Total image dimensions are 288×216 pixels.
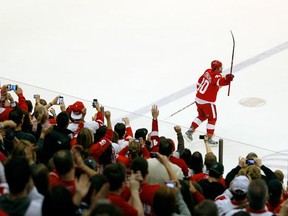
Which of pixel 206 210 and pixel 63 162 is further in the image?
pixel 63 162

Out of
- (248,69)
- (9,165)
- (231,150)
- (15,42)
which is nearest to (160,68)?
(248,69)

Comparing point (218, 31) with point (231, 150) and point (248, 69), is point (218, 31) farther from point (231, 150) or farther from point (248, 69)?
point (231, 150)

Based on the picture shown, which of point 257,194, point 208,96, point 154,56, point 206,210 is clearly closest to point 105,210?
point 206,210

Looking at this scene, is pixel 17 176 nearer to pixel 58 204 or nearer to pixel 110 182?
pixel 58 204

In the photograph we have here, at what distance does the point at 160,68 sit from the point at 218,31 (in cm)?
171

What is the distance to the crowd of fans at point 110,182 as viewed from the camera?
9.84 feet

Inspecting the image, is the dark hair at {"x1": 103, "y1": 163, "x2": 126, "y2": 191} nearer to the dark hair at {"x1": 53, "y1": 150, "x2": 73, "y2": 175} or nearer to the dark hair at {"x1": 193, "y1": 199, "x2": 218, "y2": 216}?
the dark hair at {"x1": 53, "y1": 150, "x2": 73, "y2": 175}

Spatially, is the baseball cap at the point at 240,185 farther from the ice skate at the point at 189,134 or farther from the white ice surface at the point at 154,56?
the ice skate at the point at 189,134

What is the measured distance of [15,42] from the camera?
9.98 meters

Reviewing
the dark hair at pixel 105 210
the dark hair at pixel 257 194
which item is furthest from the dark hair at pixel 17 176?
the dark hair at pixel 257 194

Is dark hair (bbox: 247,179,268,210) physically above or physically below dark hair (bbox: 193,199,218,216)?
above

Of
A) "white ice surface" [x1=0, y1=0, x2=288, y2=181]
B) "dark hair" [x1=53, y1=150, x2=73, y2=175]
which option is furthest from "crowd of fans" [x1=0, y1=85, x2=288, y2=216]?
"white ice surface" [x1=0, y1=0, x2=288, y2=181]

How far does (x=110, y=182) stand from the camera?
3270 millimetres

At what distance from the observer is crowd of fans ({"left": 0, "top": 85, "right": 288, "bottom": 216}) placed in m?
3.00
